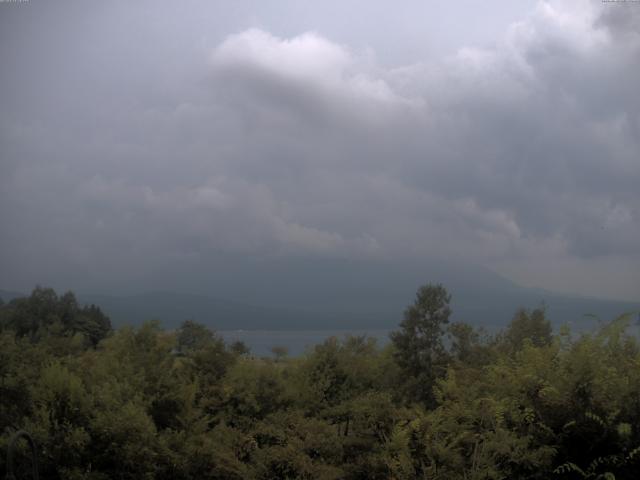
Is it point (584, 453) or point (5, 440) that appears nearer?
point (584, 453)

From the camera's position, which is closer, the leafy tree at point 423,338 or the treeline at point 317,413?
the treeline at point 317,413

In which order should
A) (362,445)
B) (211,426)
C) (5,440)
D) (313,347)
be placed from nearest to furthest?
(5,440) → (362,445) → (211,426) → (313,347)

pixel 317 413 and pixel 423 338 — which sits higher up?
pixel 423 338

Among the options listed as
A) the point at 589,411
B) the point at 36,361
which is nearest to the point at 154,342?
the point at 36,361

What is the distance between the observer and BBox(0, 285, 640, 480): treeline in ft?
22.5

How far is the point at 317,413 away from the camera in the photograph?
15.7 m

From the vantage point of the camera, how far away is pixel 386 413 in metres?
11.0

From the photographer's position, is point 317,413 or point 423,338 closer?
point 317,413

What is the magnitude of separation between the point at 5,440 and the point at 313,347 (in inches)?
419

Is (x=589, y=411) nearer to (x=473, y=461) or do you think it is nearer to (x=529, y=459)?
(x=529, y=459)

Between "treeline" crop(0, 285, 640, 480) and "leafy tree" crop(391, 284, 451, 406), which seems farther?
"leafy tree" crop(391, 284, 451, 406)

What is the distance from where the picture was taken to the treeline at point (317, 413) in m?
6.87

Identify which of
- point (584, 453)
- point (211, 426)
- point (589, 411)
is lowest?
point (211, 426)

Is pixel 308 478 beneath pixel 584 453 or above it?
beneath
